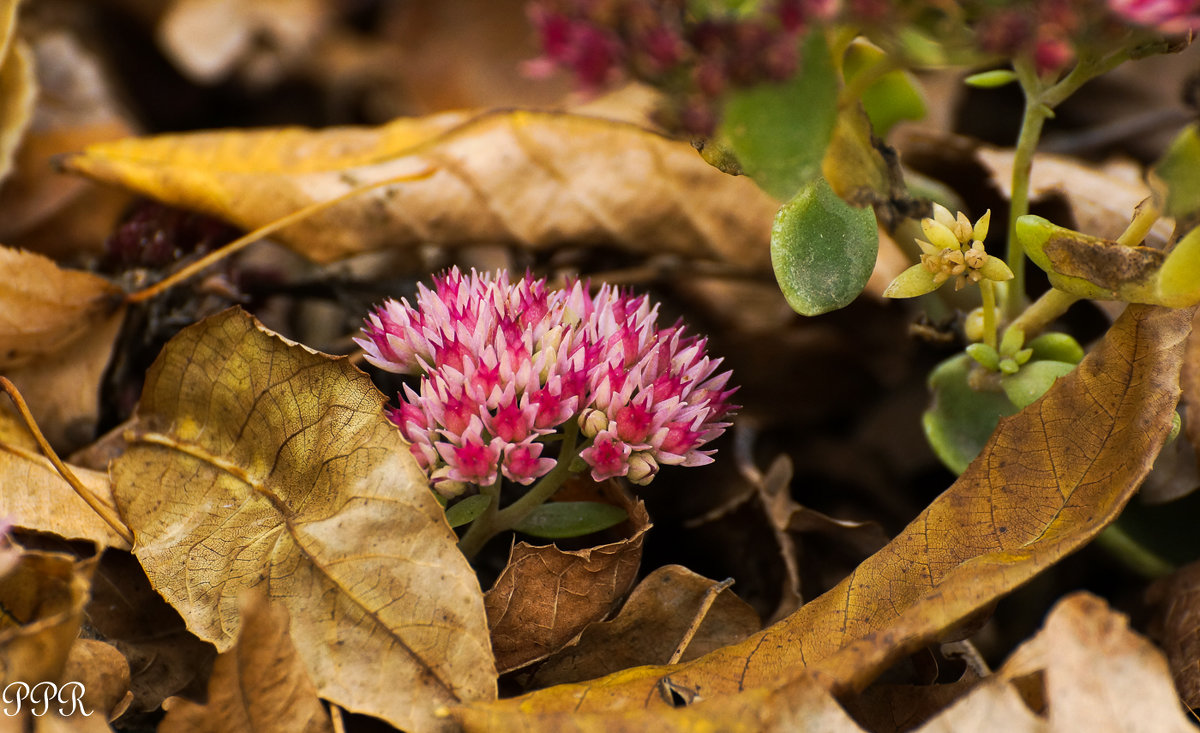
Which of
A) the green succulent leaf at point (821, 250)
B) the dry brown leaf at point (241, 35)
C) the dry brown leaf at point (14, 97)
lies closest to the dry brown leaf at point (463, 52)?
the dry brown leaf at point (241, 35)

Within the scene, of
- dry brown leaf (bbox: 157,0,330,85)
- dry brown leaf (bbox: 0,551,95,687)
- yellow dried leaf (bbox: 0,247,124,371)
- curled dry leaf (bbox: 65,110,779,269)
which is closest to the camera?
dry brown leaf (bbox: 0,551,95,687)

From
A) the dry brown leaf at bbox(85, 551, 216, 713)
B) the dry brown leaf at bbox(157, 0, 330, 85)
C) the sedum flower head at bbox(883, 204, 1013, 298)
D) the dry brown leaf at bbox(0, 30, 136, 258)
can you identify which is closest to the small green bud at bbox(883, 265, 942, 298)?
the sedum flower head at bbox(883, 204, 1013, 298)

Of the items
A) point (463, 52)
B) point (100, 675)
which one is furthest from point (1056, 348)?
point (463, 52)

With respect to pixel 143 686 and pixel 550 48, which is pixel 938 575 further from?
pixel 143 686

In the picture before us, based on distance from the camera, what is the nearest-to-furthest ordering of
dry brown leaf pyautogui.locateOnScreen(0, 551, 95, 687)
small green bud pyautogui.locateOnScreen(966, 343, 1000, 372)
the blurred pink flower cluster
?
the blurred pink flower cluster
dry brown leaf pyautogui.locateOnScreen(0, 551, 95, 687)
small green bud pyautogui.locateOnScreen(966, 343, 1000, 372)

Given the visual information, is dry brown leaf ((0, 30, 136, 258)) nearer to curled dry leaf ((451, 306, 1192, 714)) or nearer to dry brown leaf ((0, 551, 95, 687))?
dry brown leaf ((0, 551, 95, 687))

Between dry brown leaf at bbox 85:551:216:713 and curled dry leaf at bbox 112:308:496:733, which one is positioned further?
dry brown leaf at bbox 85:551:216:713
